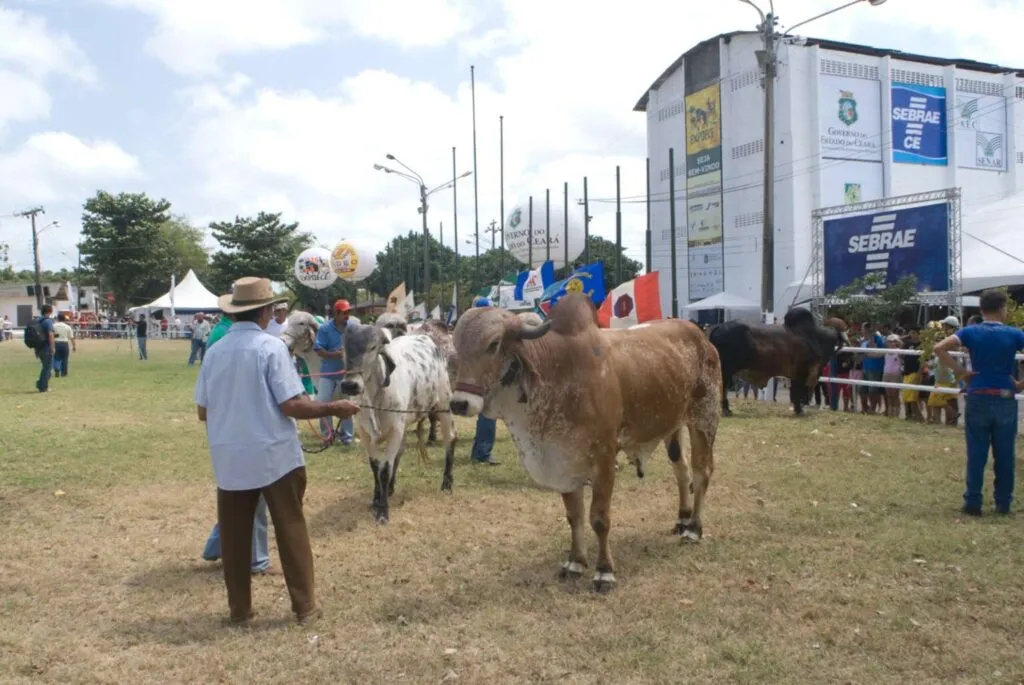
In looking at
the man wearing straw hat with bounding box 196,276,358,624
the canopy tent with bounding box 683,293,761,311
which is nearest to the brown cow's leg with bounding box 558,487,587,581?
the man wearing straw hat with bounding box 196,276,358,624

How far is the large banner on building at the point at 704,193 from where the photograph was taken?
39.5m

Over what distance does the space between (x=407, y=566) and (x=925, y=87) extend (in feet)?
130

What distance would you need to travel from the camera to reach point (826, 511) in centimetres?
766

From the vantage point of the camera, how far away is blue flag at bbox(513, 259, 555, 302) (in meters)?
20.0

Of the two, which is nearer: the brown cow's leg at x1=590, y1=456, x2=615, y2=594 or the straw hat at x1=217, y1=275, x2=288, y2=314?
the straw hat at x1=217, y1=275, x2=288, y2=314

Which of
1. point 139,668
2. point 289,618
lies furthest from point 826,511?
point 139,668

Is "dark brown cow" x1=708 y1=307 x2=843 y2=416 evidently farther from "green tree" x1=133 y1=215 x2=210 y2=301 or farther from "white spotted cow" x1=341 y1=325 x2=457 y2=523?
"green tree" x1=133 y1=215 x2=210 y2=301

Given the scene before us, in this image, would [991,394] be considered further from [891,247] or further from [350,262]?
[350,262]

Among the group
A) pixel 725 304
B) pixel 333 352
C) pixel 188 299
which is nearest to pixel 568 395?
pixel 333 352

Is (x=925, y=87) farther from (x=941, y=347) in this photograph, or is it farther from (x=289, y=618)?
(x=289, y=618)

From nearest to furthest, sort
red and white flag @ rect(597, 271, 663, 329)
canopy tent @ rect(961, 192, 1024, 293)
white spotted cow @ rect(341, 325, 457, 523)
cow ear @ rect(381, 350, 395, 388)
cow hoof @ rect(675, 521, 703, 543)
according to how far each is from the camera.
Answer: cow hoof @ rect(675, 521, 703, 543) < white spotted cow @ rect(341, 325, 457, 523) < cow ear @ rect(381, 350, 395, 388) < red and white flag @ rect(597, 271, 663, 329) < canopy tent @ rect(961, 192, 1024, 293)

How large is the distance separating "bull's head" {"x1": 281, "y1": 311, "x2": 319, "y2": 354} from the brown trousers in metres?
5.42

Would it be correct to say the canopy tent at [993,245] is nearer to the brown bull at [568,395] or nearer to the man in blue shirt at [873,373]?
the man in blue shirt at [873,373]

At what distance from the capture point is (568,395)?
582 centimetres
